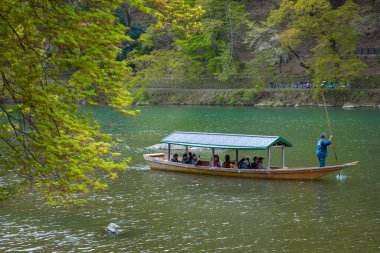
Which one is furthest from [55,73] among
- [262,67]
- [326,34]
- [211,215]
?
[262,67]

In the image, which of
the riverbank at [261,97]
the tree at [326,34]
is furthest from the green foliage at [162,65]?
the tree at [326,34]

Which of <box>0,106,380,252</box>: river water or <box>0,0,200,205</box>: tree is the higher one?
<box>0,0,200,205</box>: tree

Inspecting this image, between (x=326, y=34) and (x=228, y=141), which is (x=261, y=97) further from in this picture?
(x=228, y=141)

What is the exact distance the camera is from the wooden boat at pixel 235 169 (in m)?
26.4

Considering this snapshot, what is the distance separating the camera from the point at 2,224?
62.4ft

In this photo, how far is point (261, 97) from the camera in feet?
238

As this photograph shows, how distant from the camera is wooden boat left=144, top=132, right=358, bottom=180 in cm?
2644

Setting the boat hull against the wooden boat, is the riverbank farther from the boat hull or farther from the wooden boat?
the boat hull

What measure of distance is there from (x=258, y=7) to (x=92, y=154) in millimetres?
79612

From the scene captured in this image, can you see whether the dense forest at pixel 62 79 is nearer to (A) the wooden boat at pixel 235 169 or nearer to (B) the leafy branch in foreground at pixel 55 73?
(B) the leafy branch in foreground at pixel 55 73

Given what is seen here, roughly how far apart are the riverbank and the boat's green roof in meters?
37.7

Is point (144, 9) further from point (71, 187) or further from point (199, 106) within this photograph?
point (199, 106)

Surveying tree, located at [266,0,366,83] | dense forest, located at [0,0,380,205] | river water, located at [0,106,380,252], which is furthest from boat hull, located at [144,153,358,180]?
tree, located at [266,0,366,83]

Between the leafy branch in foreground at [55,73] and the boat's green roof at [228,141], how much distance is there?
1759cm
